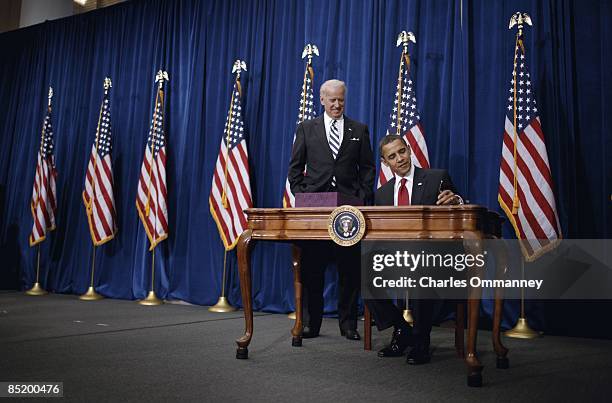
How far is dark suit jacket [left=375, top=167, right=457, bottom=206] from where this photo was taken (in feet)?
9.46

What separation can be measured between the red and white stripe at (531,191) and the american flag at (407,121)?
25.3 inches

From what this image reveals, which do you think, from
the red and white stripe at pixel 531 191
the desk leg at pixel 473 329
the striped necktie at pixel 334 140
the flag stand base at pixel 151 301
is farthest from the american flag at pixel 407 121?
the flag stand base at pixel 151 301

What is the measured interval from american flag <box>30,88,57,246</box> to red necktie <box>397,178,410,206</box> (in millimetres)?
5002

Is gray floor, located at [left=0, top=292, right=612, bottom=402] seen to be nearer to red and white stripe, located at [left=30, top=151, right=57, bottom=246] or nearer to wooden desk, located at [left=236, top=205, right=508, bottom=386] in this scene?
wooden desk, located at [left=236, top=205, right=508, bottom=386]

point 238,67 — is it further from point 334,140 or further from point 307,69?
point 334,140

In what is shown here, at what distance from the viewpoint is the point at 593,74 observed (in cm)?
409

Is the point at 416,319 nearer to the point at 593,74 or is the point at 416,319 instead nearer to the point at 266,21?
the point at 593,74

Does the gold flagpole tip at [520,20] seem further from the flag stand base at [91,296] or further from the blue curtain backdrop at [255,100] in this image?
the flag stand base at [91,296]

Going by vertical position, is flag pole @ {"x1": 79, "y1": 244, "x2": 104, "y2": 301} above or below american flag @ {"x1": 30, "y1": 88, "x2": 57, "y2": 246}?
below

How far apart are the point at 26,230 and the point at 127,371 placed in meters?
5.66

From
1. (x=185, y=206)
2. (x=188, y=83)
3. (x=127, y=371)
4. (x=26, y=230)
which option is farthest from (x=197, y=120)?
(x=127, y=371)

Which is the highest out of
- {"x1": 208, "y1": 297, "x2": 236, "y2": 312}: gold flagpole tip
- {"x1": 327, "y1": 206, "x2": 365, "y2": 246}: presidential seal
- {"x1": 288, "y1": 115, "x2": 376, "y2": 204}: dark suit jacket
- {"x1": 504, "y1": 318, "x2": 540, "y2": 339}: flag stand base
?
{"x1": 288, "y1": 115, "x2": 376, "y2": 204}: dark suit jacket

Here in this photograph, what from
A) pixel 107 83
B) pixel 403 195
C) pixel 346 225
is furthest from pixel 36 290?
pixel 346 225

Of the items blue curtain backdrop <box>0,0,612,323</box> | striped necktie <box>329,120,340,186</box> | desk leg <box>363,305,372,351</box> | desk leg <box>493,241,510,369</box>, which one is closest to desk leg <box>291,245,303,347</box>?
desk leg <box>363,305,372,351</box>
